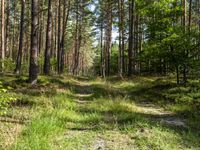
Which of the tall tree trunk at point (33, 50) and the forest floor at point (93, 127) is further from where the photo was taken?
the tall tree trunk at point (33, 50)

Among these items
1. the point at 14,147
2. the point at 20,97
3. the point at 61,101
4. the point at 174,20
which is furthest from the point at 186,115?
the point at 174,20

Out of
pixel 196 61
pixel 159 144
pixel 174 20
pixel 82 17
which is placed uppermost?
pixel 82 17

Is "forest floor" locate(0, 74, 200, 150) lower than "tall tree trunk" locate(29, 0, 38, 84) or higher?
lower

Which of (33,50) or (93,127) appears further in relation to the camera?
(33,50)

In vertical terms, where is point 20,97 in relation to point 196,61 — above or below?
below

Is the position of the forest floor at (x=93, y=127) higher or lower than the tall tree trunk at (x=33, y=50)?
lower

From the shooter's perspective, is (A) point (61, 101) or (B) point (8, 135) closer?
(B) point (8, 135)

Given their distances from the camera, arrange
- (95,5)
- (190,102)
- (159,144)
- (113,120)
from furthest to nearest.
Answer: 1. (95,5)
2. (190,102)
3. (113,120)
4. (159,144)

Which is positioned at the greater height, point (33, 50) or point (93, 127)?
point (33, 50)

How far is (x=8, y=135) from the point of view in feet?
22.6

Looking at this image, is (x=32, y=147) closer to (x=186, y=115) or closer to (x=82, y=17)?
(x=186, y=115)

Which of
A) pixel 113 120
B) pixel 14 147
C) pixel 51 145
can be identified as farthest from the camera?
pixel 113 120

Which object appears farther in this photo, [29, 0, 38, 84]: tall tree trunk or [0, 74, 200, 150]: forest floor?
[29, 0, 38, 84]: tall tree trunk

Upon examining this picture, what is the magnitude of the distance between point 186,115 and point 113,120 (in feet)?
10.0
